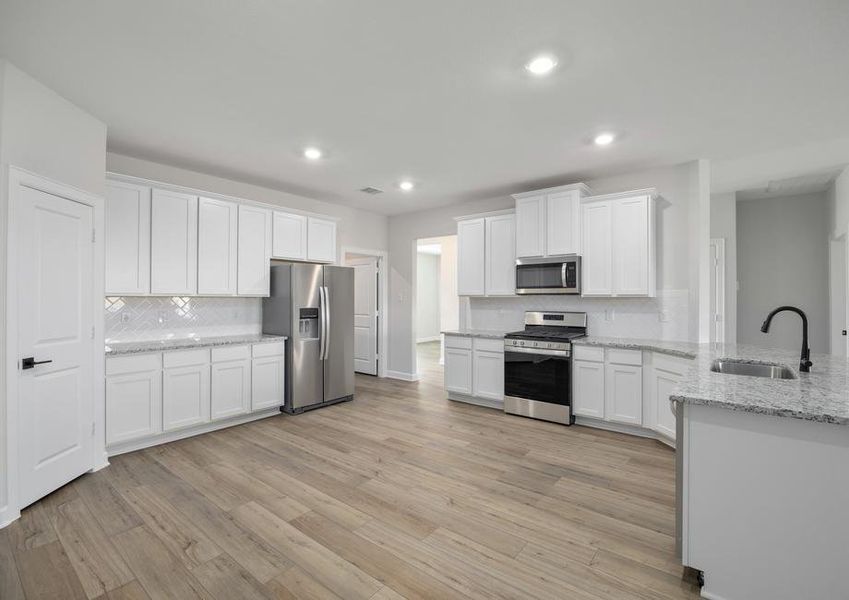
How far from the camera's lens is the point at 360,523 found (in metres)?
2.39

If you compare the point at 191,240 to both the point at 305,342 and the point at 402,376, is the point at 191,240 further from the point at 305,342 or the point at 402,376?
the point at 402,376

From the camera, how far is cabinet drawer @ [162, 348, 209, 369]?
364cm

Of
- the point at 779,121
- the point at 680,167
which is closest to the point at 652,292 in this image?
the point at 680,167

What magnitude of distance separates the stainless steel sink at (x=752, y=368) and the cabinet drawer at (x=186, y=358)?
165 inches

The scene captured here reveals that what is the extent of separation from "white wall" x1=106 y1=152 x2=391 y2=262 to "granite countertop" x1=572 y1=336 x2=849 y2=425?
4689 millimetres

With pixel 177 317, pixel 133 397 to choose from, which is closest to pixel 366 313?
pixel 177 317

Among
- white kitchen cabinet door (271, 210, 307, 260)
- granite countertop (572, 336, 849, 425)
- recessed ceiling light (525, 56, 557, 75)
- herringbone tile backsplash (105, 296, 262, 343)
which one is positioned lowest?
granite countertop (572, 336, 849, 425)

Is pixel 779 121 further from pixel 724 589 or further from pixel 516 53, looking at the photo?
pixel 724 589

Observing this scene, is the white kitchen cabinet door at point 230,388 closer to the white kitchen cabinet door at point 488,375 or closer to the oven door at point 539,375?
the white kitchen cabinet door at point 488,375

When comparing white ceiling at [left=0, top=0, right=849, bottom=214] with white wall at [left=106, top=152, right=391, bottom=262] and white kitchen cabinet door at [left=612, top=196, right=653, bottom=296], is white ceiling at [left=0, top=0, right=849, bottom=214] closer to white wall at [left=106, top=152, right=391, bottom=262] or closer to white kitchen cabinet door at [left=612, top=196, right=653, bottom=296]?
white wall at [left=106, top=152, right=391, bottom=262]

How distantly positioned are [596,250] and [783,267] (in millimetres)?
3284

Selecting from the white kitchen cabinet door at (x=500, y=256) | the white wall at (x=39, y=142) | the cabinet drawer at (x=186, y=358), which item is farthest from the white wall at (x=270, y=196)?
the white kitchen cabinet door at (x=500, y=256)

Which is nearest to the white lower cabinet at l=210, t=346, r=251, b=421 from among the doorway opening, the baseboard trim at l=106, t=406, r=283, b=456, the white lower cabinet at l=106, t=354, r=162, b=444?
the baseboard trim at l=106, t=406, r=283, b=456

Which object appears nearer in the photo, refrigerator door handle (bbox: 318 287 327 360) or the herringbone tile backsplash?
the herringbone tile backsplash
